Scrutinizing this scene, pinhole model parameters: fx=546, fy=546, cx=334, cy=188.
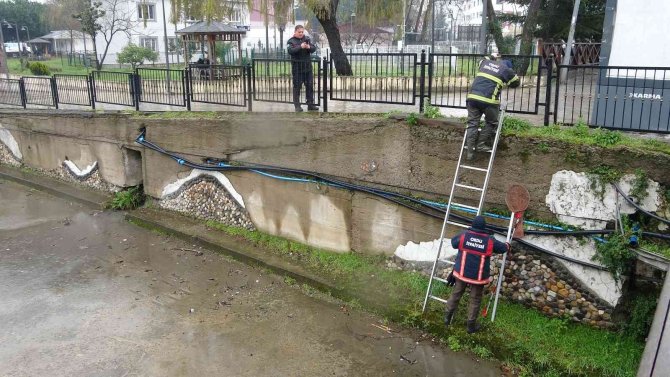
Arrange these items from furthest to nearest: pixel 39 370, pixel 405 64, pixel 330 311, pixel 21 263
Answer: pixel 21 263 < pixel 405 64 < pixel 330 311 < pixel 39 370

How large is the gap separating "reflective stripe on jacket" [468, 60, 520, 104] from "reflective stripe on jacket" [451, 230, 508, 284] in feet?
5.73

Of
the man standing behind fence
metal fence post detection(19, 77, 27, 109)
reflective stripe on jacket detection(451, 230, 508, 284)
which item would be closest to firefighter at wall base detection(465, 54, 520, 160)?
reflective stripe on jacket detection(451, 230, 508, 284)

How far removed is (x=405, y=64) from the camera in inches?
329

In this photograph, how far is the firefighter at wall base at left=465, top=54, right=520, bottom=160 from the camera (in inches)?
263

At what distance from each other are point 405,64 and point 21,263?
7.04 m

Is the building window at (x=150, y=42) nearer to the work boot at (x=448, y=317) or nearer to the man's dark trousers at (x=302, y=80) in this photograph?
the man's dark trousers at (x=302, y=80)

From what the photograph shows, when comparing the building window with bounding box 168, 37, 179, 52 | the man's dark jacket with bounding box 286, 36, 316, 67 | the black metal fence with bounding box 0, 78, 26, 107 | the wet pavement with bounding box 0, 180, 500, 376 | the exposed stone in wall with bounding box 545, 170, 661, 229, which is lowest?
the wet pavement with bounding box 0, 180, 500, 376

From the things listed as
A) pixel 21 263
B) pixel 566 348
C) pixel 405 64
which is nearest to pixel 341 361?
pixel 566 348

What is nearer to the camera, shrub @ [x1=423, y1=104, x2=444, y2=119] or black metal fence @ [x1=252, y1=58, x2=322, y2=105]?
shrub @ [x1=423, y1=104, x2=444, y2=119]

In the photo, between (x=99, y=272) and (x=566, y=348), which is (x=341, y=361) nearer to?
(x=566, y=348)

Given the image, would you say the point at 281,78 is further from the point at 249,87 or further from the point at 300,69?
the point at 249,87

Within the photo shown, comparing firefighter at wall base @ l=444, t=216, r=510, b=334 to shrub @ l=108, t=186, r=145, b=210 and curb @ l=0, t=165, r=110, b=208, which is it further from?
curb @ l=0, t=165, r=110, b=208

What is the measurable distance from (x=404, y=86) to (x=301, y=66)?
1901mm

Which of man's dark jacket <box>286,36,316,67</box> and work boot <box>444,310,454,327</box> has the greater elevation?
man's dark jacket <box>286,36,316,67</box>
